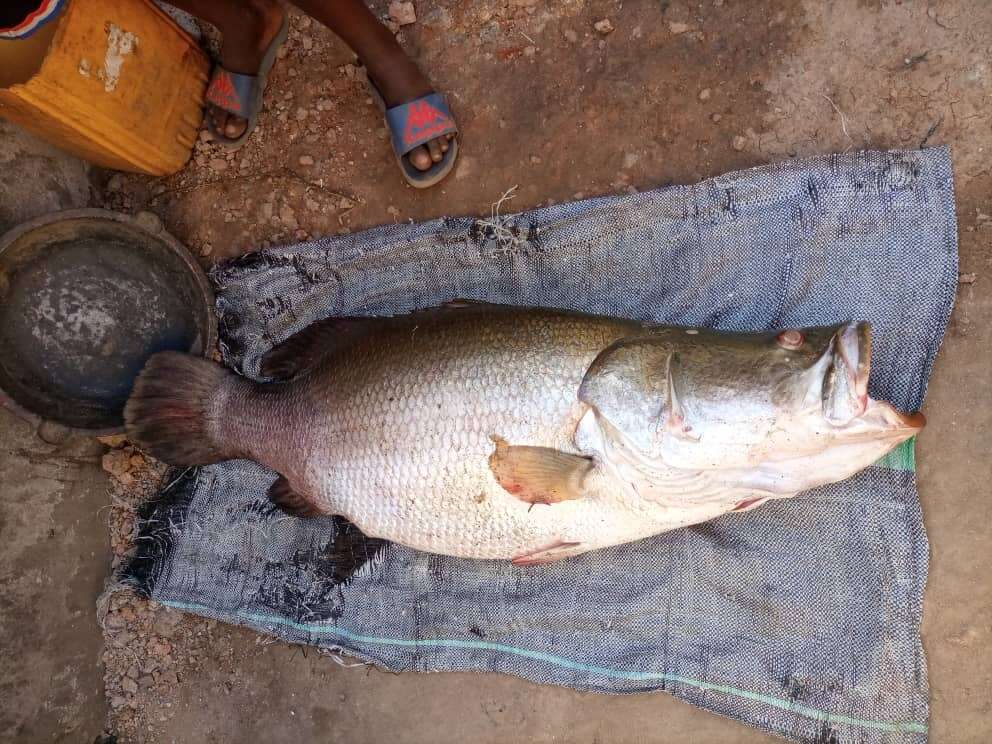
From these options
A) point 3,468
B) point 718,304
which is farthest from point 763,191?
point 3,468

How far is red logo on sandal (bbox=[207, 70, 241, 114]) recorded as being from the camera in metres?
3.27

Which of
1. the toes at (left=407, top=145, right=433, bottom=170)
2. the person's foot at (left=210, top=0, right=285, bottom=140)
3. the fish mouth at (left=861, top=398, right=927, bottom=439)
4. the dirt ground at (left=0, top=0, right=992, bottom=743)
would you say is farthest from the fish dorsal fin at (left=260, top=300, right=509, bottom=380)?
the fish mouth at (left=861, top=398, right=927, bottom=439)

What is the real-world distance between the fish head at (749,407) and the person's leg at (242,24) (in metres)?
2.35

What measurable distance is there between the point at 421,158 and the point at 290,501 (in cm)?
171

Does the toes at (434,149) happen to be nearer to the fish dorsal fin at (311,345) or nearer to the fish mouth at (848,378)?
the fish dorsal fin at (311,345)

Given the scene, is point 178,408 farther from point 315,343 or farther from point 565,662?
point 565,662

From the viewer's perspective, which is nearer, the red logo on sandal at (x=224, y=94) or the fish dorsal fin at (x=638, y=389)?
the fish dorsal fin at (x=638, y=389)

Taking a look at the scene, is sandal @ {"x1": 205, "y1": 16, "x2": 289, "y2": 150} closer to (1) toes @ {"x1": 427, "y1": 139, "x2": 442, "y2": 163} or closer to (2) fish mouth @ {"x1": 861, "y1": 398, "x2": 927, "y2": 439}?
(1) toes @ {"x1": 427, "y1": 139, "x2": 442, "y2": 163}

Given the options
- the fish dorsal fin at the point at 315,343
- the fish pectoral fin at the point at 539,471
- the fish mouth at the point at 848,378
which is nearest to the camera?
the fish mouth at the point at 848,378

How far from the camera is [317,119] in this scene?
3404 millimetres

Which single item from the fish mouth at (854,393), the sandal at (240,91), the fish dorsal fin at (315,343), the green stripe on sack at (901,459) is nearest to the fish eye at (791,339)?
the fish mouth at (854,393)

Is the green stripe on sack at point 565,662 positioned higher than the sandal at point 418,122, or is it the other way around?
the sandal at point 418,122

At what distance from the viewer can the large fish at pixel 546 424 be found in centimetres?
219

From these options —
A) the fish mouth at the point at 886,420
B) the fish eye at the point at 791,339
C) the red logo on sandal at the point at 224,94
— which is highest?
the red logo on sandal at the point at 224,94
